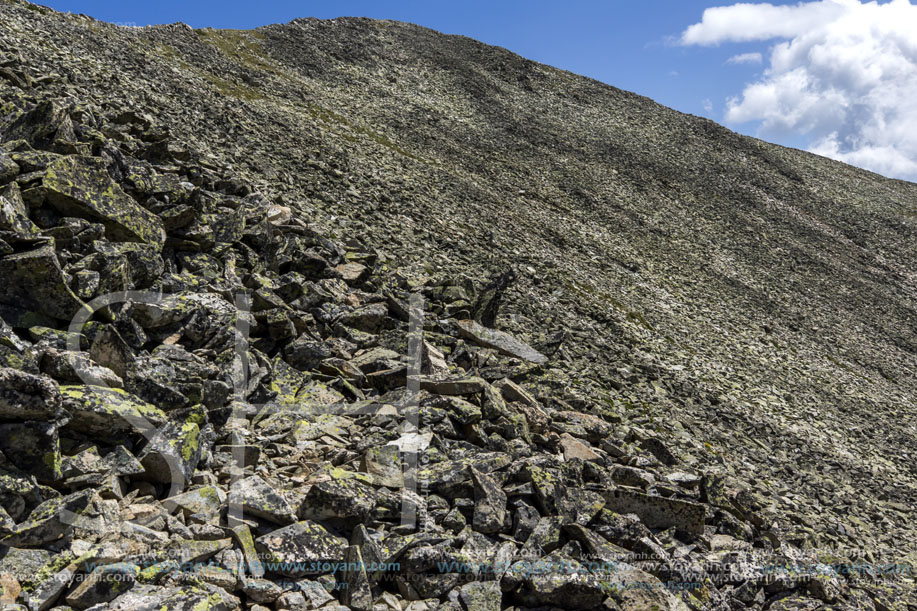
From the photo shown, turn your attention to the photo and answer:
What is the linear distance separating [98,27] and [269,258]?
35055mm

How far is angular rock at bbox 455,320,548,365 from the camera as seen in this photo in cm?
1664

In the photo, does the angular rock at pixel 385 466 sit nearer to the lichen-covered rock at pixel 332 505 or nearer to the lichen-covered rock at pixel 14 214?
the lichen-covered rock at pixel 332 505

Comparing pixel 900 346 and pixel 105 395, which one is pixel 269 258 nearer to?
pixel 105 395

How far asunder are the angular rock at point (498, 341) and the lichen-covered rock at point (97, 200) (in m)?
8.42

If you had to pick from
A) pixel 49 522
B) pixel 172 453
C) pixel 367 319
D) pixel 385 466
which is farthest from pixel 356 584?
pixel 367 319

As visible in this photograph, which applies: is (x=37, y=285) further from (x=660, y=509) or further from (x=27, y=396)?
(x=660, y=509)

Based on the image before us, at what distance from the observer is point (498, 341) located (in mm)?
17000

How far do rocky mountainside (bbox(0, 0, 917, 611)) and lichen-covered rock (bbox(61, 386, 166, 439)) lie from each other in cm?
4

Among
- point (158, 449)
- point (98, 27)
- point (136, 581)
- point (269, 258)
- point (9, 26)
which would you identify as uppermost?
point (98, 27)

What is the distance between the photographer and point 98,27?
38.2m

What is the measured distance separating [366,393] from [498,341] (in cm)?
580

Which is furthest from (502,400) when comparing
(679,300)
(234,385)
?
(679,300)

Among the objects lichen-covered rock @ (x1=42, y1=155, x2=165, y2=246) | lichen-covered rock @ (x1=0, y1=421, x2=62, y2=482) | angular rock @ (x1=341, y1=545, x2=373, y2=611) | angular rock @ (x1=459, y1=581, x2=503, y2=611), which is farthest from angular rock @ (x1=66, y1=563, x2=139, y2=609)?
lichen-covered rock @ (x1=42, y1=155, x2=165, y2=246)

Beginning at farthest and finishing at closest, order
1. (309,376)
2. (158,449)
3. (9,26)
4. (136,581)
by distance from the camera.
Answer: (9,26) < (309,376) < (158,449) < (136,581)
